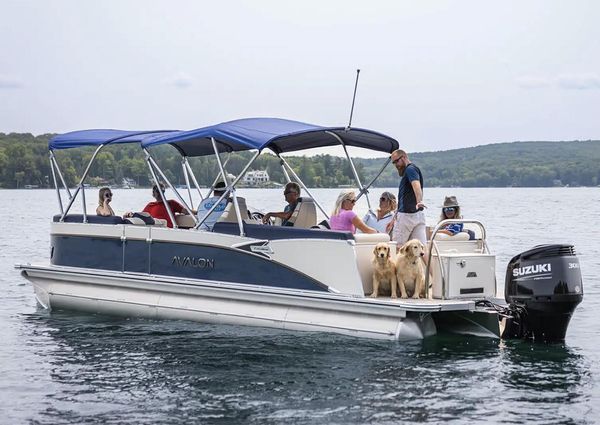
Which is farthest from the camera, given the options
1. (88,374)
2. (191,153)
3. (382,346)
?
(191,153)

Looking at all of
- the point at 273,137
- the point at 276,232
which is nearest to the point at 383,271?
the point at 276,232

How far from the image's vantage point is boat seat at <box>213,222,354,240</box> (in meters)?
11.4

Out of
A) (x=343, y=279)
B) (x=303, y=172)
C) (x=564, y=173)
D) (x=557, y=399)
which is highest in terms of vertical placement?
(x=564, y=173)

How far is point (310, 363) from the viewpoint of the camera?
10.4m

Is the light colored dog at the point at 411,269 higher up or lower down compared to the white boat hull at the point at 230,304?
higher up

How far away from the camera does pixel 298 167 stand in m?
15.6

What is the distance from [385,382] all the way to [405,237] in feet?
8.85

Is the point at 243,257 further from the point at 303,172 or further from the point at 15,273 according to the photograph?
the point at 15,273

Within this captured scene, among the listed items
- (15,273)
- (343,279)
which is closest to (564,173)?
(15,273)

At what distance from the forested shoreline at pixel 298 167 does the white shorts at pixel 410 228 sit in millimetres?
1287

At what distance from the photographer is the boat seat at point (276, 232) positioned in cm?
Answer: 1137

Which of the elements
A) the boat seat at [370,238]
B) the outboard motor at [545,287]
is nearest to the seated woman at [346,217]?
the boat seat at [370,238]

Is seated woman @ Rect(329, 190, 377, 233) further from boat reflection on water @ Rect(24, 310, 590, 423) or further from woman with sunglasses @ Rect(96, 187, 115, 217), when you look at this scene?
woman with sunglasses @ Rect(96, 187, 115, 217)

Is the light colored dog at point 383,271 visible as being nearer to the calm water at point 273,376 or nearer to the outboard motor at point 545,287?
the calm water at point 273,376
